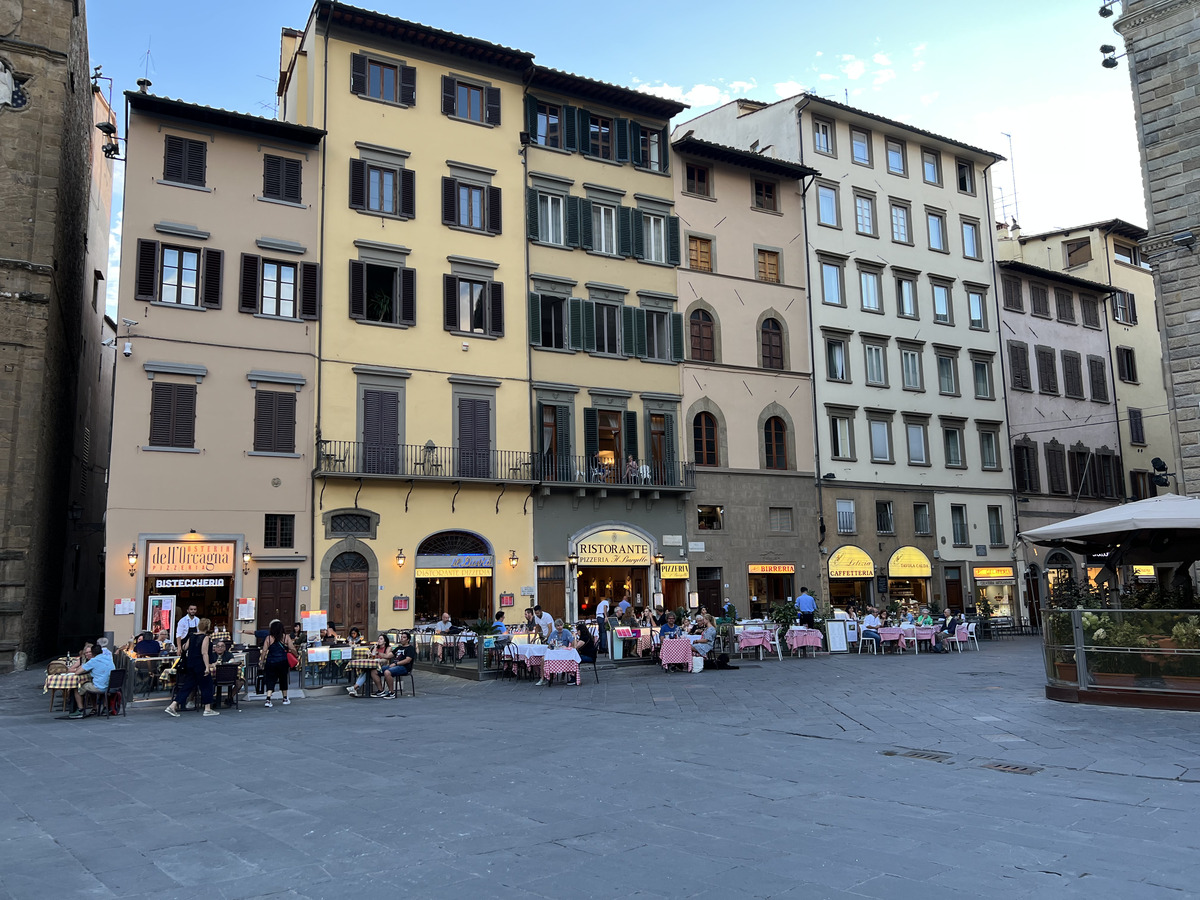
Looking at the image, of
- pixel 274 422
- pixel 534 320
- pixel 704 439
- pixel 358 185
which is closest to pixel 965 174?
pixel 704 439

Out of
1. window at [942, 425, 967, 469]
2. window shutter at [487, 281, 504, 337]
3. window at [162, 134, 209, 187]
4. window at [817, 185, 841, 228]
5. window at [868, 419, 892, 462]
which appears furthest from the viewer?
window at [942, 425, 967, 469]

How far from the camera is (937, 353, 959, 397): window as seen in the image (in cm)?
4038

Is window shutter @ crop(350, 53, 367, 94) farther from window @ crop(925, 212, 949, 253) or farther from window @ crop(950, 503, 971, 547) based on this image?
window @ crop(950, 503, 971, 547)

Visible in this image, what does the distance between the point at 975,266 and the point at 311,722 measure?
118ft

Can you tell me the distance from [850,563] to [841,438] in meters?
4.61

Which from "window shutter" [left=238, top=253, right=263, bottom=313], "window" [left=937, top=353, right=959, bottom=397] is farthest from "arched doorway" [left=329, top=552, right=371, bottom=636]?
"window" [left=937, top=353, right=959, bottom=397]

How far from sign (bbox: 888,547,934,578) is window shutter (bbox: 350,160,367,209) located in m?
22.5

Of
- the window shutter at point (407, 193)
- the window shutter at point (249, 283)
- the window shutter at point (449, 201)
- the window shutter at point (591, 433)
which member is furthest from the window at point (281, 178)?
the window shutter at point (591, 433)

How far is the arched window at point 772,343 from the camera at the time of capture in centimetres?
3575

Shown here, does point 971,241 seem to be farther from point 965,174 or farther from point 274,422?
point 274,422

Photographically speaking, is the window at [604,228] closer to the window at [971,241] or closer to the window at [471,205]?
the window at [471,205]

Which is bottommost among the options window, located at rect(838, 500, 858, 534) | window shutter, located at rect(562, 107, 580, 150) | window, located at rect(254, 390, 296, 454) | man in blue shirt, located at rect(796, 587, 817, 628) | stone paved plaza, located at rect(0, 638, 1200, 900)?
stone paved plaza, located at rect(0, 638, 1200, 900)

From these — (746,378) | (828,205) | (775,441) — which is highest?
(828,205)

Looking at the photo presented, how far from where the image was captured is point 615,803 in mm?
8602
